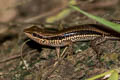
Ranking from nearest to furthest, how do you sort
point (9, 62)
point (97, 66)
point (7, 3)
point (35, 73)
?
1. point (97, 66)
2. point (35, 73)
3. point (9, 62)
4. point (7, 3)

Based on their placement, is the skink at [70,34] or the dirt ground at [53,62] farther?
the skink at [70,34]

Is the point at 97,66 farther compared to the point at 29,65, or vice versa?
the point at 29,65

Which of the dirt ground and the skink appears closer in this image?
the dirt ground

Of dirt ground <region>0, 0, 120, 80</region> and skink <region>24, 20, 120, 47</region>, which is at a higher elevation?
skink <region>24, 20, 120, 47</region>

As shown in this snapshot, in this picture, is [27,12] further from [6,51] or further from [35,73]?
[35,73]

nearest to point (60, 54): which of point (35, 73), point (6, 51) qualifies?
point (35, 73)

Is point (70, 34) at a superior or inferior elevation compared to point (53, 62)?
superior

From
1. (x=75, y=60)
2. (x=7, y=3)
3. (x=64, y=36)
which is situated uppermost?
(x=7, y=3)

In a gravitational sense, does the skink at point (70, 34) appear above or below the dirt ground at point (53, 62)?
above
